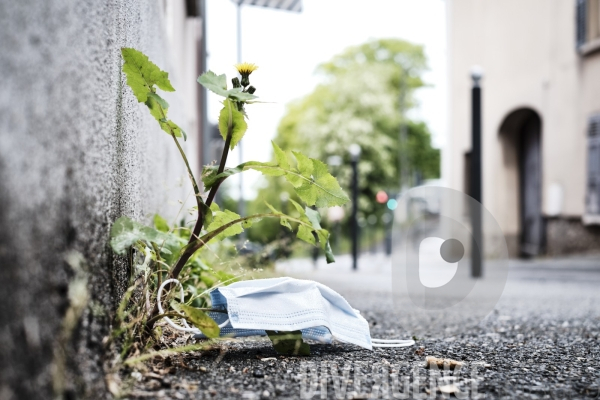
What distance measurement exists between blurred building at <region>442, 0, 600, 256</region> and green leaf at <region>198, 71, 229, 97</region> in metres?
10.4

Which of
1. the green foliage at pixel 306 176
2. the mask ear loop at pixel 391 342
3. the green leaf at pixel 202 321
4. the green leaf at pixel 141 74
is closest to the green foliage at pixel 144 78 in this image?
the green leaf at pixel 141 74

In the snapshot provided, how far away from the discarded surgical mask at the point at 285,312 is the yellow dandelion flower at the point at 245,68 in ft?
2.33

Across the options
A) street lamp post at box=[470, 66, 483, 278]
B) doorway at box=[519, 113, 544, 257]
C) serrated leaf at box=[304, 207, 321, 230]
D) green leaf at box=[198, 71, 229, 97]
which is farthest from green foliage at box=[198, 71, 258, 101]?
doorway at box=[519, 113, 544, 257]

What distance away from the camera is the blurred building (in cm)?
1102

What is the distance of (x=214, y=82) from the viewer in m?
1.83

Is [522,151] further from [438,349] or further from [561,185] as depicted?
[438,349]

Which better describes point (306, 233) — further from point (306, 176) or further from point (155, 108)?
point (155, 108)

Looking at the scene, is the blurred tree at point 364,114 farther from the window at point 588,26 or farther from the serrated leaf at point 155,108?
the serrated leaf at point 155,108

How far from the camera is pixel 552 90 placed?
1190cm

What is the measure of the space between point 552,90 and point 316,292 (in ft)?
36.7

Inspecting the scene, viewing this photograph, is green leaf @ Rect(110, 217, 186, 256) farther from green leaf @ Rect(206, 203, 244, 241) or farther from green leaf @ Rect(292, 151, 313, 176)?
green leaf @ Rect(292, 151, 313, 176)

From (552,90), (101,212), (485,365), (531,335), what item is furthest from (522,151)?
(101,212)

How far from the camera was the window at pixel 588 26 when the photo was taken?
10609mm

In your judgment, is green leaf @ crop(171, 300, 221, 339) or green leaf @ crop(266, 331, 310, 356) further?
green leaf @ crop(266, 331, 310, 356)
